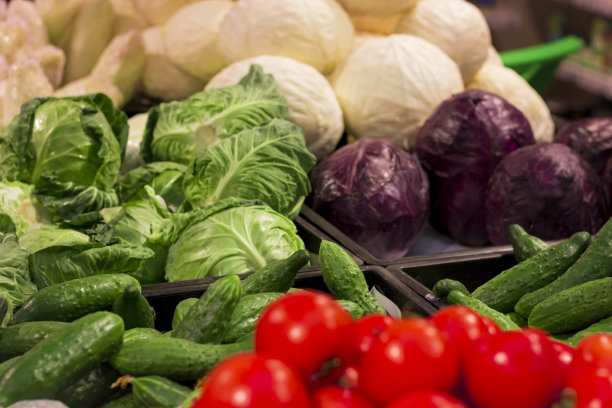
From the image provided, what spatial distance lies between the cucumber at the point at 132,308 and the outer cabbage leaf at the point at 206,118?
3.33ft

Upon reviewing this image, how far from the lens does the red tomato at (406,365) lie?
73cm

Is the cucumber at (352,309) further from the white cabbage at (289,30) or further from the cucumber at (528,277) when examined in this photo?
the white cabbage at (289,30)

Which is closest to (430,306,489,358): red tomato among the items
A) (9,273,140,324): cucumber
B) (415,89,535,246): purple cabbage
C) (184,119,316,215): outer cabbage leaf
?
(9,273,140,324): cucumber

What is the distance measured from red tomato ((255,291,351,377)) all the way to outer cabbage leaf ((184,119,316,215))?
1342 mm

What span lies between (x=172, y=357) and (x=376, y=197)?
1341mm

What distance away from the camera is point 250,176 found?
2135 mm

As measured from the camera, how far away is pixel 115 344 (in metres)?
1.17

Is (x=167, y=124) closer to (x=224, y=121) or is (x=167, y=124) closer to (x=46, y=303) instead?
(x=224, y=121)

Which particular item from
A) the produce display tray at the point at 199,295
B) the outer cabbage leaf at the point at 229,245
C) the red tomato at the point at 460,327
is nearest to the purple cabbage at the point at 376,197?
A: the outer cabbage leaf at the point at 229,245

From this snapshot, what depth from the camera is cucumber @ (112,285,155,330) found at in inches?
55.4

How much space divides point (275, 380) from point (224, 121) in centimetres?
177

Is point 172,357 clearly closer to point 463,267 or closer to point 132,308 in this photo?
point 132,308

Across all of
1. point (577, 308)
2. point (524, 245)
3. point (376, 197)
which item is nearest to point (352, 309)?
point (577, 308)

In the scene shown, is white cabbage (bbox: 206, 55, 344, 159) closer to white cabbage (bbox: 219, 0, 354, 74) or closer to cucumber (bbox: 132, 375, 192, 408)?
white cabbage (bbox: 219, 0, 354, 74)
